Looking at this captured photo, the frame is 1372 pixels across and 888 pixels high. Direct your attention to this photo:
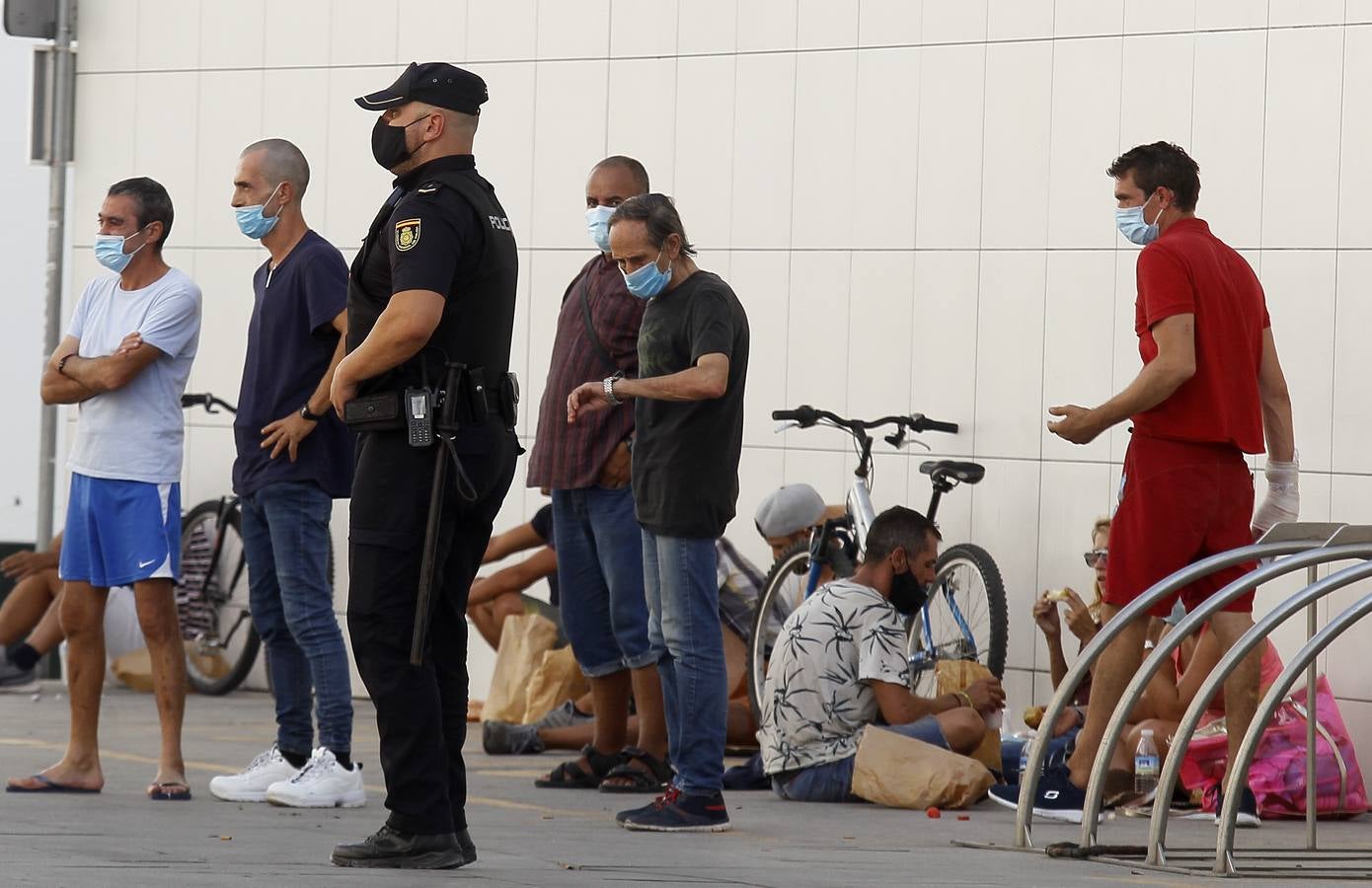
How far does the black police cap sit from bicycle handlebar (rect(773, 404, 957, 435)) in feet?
13.0

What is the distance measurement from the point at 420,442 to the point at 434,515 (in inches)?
7.0

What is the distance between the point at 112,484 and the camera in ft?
23.6

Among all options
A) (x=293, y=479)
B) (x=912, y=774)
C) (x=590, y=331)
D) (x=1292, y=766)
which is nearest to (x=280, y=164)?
(x=293, y=479)

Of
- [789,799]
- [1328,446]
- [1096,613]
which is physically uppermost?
[1328,446]

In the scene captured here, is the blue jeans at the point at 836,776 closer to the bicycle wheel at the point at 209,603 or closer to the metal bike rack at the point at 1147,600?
the metal bike rack at the point at 1147,600

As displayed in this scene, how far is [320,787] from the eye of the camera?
7039 millimetres

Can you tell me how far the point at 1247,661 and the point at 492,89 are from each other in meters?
5.56

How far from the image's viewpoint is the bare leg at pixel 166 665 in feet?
23.6

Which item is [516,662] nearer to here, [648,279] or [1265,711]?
[648,279]

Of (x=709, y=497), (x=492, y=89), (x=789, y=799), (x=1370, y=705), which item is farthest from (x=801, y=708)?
(x=492, y=89)

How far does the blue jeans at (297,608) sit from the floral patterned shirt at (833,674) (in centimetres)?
157

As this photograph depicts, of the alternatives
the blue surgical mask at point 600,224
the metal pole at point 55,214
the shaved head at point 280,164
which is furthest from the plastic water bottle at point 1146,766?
the metal pole at point 55,214

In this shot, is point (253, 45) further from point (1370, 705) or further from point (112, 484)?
point (1370, 705)

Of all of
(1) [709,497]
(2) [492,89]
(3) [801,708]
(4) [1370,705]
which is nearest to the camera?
(1) [709,497]
